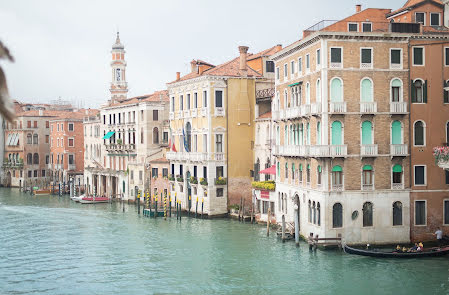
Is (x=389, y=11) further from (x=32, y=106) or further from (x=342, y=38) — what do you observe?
(x=32, y=106)

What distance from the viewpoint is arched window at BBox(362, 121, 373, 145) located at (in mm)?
23828

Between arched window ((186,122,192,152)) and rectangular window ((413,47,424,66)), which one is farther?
arched window ((186,122,192,152))

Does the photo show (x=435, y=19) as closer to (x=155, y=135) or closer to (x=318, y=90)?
(x=318, y=90)

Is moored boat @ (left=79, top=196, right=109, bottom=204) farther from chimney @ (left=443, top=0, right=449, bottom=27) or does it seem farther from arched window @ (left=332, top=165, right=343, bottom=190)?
chimney @ (left=443, top=0, right=449, bottom=27)

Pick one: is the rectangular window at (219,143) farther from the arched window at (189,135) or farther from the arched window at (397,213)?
the arched window at (397,213)

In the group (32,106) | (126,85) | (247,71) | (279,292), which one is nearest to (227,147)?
(247,71)

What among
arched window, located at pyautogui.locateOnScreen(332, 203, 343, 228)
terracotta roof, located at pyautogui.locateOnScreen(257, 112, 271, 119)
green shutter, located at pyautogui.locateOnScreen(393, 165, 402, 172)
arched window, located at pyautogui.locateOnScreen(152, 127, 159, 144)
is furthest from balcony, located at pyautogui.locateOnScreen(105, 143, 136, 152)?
green shutter, located at pyautogui.locateOnScreen(393, 165, 402, 172)

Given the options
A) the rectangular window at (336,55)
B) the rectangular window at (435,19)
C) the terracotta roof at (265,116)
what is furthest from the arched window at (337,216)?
the terracotta roof at (265,116)

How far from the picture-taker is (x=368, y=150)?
2366 cm

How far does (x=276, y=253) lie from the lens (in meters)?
24.0

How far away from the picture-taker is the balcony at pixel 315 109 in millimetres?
23922

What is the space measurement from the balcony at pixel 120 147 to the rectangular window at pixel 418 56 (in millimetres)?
27781

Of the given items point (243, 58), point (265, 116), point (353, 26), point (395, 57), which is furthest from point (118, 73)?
point (395, 57)

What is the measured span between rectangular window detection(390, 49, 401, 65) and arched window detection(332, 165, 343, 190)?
4.55m
